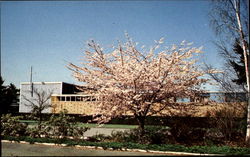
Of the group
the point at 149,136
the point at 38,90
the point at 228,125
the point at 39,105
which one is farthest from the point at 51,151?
the point at 38,90

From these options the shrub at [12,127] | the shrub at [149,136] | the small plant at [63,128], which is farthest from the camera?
the shrub at [12,127]

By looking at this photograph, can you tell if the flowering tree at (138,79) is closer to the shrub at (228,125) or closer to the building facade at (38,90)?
the shrub at (228,125)

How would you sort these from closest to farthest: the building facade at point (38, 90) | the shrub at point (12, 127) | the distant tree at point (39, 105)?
the shrub at point (12, 127)
the distant tree at point (39, 105)
the building facade at point (38, 90)

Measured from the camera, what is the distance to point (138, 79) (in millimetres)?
8320

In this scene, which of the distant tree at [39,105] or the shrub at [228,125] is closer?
the shrub at [228,125]

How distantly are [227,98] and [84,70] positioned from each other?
673 centimetres

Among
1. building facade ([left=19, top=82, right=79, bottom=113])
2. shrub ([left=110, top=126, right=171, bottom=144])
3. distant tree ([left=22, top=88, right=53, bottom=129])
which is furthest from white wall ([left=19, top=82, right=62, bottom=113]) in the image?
shrub ([left=110, top=126, right=171, bottom=144])

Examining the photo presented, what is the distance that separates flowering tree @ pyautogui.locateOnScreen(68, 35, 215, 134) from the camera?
8328 millimetres

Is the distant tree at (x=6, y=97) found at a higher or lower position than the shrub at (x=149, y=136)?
higher

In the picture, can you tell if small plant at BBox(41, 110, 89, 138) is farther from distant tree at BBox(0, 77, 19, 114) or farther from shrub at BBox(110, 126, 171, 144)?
distant tree at BBox(0, 77, 19, 114)

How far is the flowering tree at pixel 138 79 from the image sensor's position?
833 centimetres

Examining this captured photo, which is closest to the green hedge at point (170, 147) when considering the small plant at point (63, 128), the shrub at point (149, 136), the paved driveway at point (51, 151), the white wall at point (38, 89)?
the paved driveway at point (51, 151)

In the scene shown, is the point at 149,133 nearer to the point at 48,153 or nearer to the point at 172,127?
the point at 172,127

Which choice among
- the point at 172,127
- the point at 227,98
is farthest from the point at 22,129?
the point at 227,98
